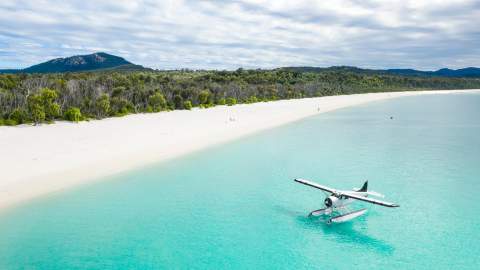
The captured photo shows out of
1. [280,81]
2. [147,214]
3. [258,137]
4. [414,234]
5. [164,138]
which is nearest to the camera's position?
[414,234]

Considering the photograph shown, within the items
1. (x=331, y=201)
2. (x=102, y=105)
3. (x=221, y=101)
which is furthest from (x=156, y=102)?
(x=331, y=201)

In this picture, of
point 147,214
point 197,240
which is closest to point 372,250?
point 197,240

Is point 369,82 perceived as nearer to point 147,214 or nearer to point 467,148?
point 467,148

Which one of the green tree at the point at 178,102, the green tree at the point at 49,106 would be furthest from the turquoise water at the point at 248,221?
the green tree at the point at 178,102

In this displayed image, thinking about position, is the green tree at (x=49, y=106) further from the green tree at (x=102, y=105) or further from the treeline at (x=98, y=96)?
the green tree at (x=102, y=105)

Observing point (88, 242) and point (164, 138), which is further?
point (164, 138)

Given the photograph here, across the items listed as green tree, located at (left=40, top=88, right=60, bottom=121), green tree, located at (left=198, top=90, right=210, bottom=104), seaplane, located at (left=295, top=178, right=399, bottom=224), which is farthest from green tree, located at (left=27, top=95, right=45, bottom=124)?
green tree, located at (left=198, top=90, right=210, bottom=104)
